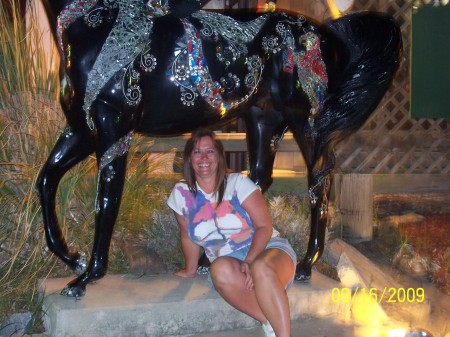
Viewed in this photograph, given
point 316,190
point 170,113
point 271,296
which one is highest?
point 170,113

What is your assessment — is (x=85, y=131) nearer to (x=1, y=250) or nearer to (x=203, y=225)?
(x=203, y=225)

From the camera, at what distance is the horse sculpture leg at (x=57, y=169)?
2.57 meters

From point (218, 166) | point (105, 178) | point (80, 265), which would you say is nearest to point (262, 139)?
point (218, 166)

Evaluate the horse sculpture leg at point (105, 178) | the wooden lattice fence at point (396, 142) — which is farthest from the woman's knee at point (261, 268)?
the wooden lattice fence at point (396, 142)

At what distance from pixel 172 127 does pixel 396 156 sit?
4166mm

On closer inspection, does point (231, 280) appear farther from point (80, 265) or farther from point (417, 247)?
point (417, 247)

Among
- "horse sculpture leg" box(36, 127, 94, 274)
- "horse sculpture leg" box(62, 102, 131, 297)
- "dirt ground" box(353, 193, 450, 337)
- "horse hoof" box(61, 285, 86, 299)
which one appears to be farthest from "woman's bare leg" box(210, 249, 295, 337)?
"dirt ground" box(353, 193, 450, 337)

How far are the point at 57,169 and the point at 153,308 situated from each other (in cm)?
80

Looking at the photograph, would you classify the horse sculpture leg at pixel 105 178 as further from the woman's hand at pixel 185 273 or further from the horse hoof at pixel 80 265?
the woman's hand at pixel 185 273

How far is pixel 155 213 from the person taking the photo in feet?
11.2

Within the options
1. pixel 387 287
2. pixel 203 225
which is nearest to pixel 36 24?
pixel 203 225

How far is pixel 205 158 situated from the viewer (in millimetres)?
2453
